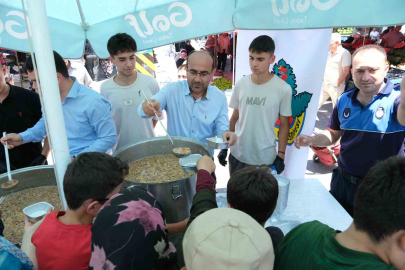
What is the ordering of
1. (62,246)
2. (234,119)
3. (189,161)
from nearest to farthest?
(62,246), (189,161), (234,119)

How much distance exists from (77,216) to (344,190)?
1.70 meters

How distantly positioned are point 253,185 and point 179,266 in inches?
14.6

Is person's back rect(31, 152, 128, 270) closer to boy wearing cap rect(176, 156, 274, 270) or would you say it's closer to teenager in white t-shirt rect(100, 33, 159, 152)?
boy wearing cap rect(176, 156, 274, 270)

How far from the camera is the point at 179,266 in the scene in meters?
0.81

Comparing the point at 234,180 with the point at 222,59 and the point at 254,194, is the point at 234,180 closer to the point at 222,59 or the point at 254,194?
the point at 254,194

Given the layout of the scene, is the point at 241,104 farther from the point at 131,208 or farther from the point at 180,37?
the point at 131,208

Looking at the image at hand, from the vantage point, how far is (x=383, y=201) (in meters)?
0.62

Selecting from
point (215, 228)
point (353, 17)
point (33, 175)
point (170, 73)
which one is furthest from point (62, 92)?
point (170, 73)

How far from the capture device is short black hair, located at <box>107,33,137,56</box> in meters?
2.00

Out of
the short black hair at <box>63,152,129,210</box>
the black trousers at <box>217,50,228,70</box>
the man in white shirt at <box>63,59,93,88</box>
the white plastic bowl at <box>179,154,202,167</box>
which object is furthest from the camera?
the black trousers at <box>217,50,228,70</box>

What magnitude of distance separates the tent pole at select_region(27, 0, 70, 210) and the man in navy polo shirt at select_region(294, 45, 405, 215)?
148cm

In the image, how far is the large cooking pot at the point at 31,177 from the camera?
1.44 meters

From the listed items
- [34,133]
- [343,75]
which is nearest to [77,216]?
[34,133]

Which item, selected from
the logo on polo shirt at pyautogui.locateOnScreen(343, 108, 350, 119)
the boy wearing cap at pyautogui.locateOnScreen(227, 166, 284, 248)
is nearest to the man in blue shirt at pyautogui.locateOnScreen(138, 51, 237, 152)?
the logo on polo shirt at pyautogui.locateOnScreen(343, 108, 350, 119)
